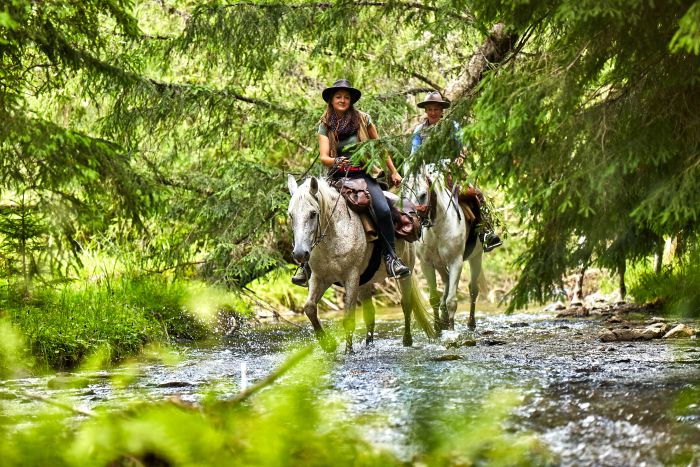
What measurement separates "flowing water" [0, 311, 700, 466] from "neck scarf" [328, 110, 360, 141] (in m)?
2.27

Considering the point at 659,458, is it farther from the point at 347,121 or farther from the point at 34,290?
the point at 34,290

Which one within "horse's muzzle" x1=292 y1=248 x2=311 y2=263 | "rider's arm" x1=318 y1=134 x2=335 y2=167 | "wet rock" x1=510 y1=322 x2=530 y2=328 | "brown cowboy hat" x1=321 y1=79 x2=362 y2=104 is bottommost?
"wet rock" x1=510 y1=322 x2=530 y2=328

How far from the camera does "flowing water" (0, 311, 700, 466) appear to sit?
11.8ft

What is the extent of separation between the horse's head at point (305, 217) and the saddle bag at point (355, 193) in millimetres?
564

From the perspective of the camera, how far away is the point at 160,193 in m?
9.04

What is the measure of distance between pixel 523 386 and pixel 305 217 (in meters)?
3.23

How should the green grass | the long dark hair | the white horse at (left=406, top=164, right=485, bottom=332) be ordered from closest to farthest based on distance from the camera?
the green grass, the long dark hair, the white horse at (left=406, top=164, right=485, bottom=332)

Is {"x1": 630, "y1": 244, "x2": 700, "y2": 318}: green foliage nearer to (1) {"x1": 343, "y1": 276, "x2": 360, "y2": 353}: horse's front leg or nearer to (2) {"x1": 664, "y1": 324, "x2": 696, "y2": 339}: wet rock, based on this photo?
(2) {"x1": 664, "y1": 324, "x2": 696, "y2": 339}: wet rock

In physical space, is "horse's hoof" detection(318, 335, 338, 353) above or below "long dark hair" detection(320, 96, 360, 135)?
below

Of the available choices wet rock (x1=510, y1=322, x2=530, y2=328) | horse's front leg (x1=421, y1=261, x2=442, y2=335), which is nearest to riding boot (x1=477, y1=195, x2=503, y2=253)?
horse's front leg (x1=421, y1=261, x2=442, y2=335)

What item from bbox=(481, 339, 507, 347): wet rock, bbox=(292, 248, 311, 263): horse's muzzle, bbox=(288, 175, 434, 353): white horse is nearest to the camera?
bbox=(292, 248, 311, 263): horse's muzzle

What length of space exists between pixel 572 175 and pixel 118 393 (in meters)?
3.27

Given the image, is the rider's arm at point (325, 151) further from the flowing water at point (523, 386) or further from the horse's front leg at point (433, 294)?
the horse's front leg at point (433, 294)

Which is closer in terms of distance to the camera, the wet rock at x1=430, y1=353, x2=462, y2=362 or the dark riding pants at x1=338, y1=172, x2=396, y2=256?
the wet rock at x1=430, y1=353, x2=462, y2=362
